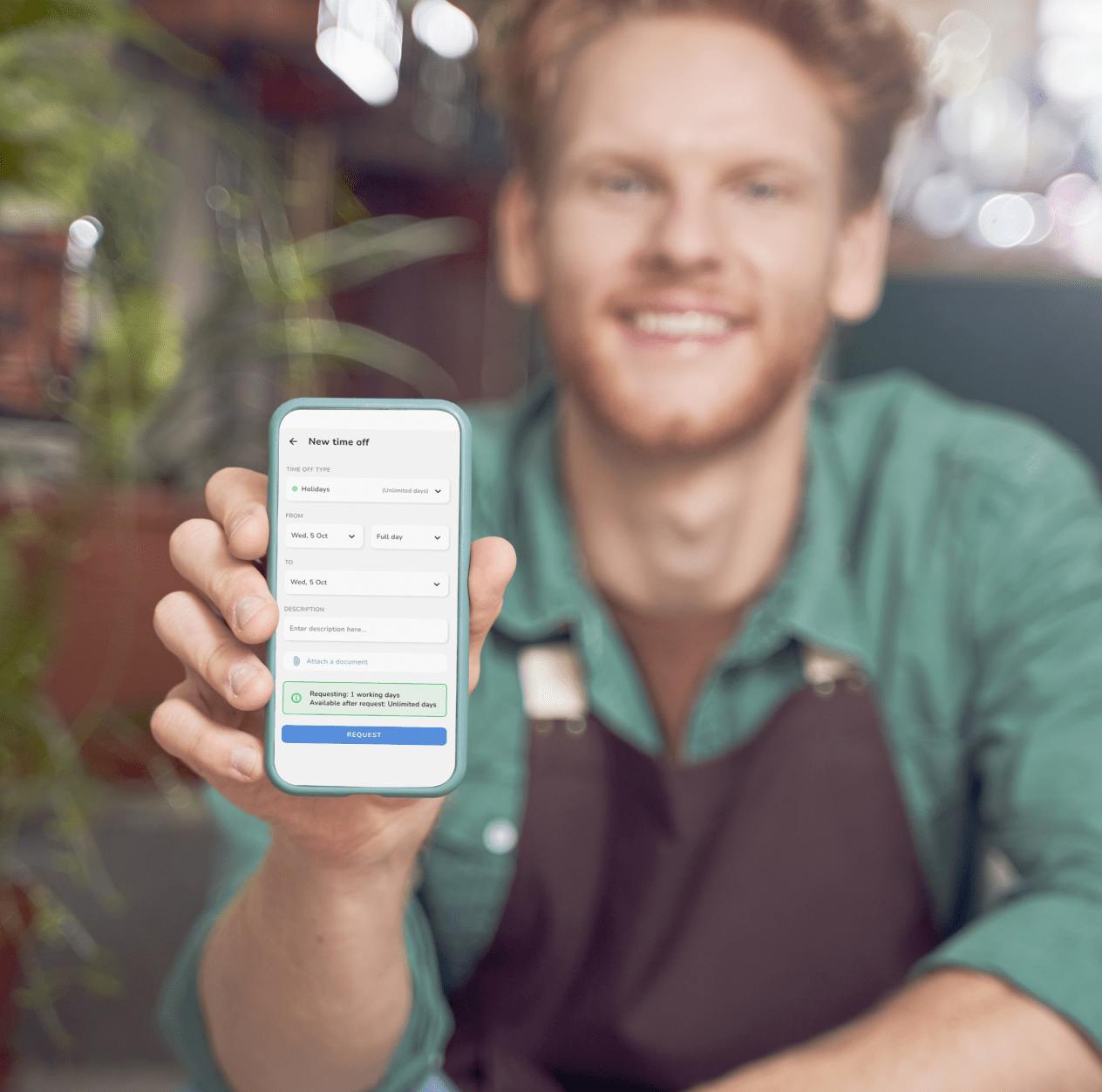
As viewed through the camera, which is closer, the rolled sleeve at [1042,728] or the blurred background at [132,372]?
the rolled sleeve at [1042,728]

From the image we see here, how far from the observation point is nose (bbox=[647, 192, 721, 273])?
884 mm

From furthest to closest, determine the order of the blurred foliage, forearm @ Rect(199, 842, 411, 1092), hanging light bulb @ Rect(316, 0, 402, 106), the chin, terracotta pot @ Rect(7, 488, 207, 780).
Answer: hanging light bulb @ Rect(316, 0, 402, 106), terracotta pot @ Rect(7, 488, 207, 780), the chin, the blurred foliage, forearm @ Rect(199, 842, 411, 1092)

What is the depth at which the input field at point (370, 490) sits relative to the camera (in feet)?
1.63

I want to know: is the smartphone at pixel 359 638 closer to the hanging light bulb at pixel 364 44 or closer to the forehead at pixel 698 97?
the forehead at pixel 698 97

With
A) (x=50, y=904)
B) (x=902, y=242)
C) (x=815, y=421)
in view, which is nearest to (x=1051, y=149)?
(x=902, y=242)

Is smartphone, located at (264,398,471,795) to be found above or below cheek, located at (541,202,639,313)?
below

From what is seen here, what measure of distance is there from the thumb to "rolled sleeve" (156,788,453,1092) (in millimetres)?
200

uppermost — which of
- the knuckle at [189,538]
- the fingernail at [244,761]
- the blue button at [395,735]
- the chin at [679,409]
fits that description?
the chin at [679,409]

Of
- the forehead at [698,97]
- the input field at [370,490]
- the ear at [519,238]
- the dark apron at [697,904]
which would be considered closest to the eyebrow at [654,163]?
the forehead at [698,97]

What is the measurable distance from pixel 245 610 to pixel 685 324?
53 cm

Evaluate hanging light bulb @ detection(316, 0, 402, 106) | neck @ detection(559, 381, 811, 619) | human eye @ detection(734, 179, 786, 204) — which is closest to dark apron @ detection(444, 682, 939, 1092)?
neck @ detection(559, 381, 811, 619)

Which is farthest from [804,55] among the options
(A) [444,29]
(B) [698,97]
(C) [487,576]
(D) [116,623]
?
(A) [444,29]

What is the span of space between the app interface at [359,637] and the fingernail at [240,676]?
0.03 meters

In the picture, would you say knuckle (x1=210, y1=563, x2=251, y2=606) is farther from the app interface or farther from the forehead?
the forehead
